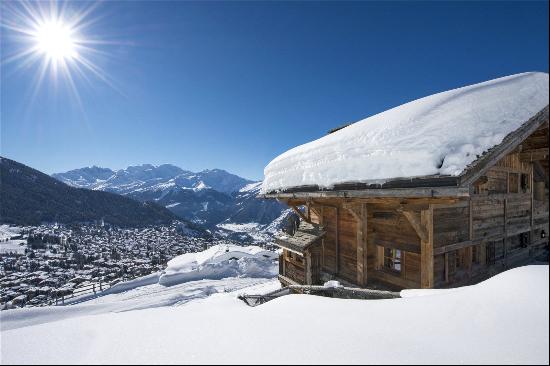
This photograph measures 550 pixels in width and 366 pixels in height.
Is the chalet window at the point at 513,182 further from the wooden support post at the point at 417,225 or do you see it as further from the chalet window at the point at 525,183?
the wooden support post at the point at 417,225

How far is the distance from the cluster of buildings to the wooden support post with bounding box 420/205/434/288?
3219 centimetres

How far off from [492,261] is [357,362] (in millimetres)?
8318

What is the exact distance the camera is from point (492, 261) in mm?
7535

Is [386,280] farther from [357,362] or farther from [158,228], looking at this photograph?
[158,228]

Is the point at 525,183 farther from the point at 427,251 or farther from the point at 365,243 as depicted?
the point at 365,243

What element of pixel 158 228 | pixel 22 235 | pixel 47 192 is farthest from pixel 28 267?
pixel 47 192

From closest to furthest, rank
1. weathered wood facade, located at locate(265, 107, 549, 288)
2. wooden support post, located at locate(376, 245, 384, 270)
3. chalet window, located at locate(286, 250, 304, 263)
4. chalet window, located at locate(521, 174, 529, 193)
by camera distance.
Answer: weathered wood facade, located at locate(265, 107, 549, 288) → wooden support post, located at locate(376, 245, 384, 270) → chalet window, located at locate(521, 174, 529, 193) → chalet window, located at locate(286, 250, 304, 263)

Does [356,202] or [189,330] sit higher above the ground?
[356,202]

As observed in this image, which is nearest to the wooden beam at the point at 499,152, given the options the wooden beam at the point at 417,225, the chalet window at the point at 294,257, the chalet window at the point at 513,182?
the wooden beam at the point at 417,225

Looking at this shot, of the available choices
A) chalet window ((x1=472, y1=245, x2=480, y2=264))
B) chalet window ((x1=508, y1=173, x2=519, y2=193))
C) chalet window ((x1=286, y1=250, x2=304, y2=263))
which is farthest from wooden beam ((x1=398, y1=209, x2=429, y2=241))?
chalet window ((x1=286, y1=250, x2=304, y2=263))

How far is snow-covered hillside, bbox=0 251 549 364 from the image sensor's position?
1638 millimetres

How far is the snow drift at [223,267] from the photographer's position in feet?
84.2

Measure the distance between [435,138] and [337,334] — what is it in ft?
13.6

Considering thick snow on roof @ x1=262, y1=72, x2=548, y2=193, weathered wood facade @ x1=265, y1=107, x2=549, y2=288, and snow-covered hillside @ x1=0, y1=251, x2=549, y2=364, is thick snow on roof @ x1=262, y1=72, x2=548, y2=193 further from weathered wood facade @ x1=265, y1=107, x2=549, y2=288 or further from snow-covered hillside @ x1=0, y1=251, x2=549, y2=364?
snow-covered hillside @ x1=0, y1=251, x2=549, y2=364
